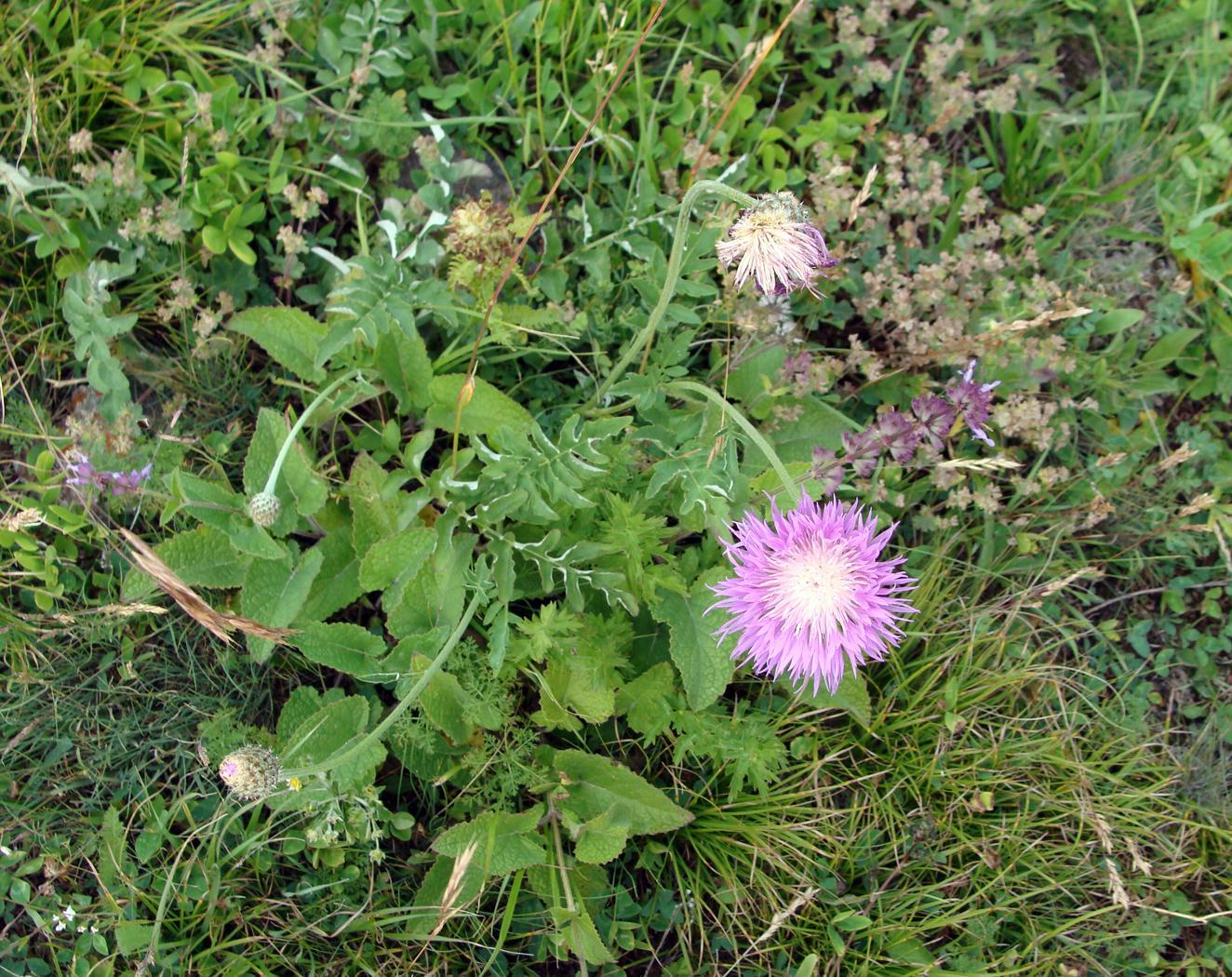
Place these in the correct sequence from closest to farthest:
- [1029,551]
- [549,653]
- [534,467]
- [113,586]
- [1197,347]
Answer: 1. [534,467]
2. [549,653]
3. [113,586]
4. [1029,551]
5. [1197,347]

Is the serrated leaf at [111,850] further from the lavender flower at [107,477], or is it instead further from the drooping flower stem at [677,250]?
the drooping flower stem at [677,250]

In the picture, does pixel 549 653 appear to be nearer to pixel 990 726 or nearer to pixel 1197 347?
pixel 990 726

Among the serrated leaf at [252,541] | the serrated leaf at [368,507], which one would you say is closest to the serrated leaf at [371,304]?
the serrated leaf at [368,507]

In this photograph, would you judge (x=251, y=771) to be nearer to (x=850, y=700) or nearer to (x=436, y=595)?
(x=436, y=595)

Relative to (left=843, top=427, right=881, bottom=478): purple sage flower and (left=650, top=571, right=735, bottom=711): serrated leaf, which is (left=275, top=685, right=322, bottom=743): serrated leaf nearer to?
(left=650, top=571, right=735, bottom=711): serrated leaf

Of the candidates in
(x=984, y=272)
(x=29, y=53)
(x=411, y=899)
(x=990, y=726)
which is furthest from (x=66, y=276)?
(x=990, y=726)

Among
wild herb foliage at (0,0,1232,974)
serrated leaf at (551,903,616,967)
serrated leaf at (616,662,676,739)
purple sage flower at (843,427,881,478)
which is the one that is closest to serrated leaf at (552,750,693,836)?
wild herb foliage at (0,0,1232,974)

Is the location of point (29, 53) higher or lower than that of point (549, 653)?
higher

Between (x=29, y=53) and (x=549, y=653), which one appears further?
(x=29, y=53)

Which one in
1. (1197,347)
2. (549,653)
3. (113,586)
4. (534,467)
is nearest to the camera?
(534,467)
